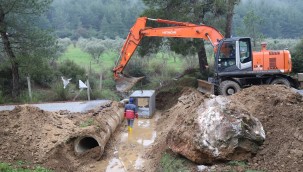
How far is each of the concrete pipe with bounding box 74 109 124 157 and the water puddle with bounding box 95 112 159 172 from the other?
0.49 metres

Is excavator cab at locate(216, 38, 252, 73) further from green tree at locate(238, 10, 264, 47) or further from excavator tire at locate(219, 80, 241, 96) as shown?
green tree at locate(238, 10, 264, 47)

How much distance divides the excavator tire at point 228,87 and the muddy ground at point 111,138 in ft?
10.0

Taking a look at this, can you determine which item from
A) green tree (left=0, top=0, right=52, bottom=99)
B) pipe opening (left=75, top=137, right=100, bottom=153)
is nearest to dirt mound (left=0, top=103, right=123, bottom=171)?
pipe opening (left=75, top=137, right=100, bottom=153)

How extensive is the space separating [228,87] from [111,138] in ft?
18.5

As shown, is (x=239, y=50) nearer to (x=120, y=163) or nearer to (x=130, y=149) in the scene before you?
(x=130, y=149)

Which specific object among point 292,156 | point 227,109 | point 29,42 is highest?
point 29,42

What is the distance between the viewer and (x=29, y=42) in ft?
64.0

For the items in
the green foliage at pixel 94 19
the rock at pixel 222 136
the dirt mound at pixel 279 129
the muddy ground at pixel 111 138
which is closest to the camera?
the dirt mound at pixel 279 129

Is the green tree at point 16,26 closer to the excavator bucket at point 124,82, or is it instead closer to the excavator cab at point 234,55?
the excavator bucket at point 124,82

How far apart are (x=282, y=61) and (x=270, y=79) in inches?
35.5

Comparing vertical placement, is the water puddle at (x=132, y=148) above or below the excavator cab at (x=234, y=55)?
below

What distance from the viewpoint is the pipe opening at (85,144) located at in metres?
10.8

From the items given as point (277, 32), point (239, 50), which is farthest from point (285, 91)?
point (277, 32)

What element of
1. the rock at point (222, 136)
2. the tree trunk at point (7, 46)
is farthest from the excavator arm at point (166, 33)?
the rock at point (222, 136)
